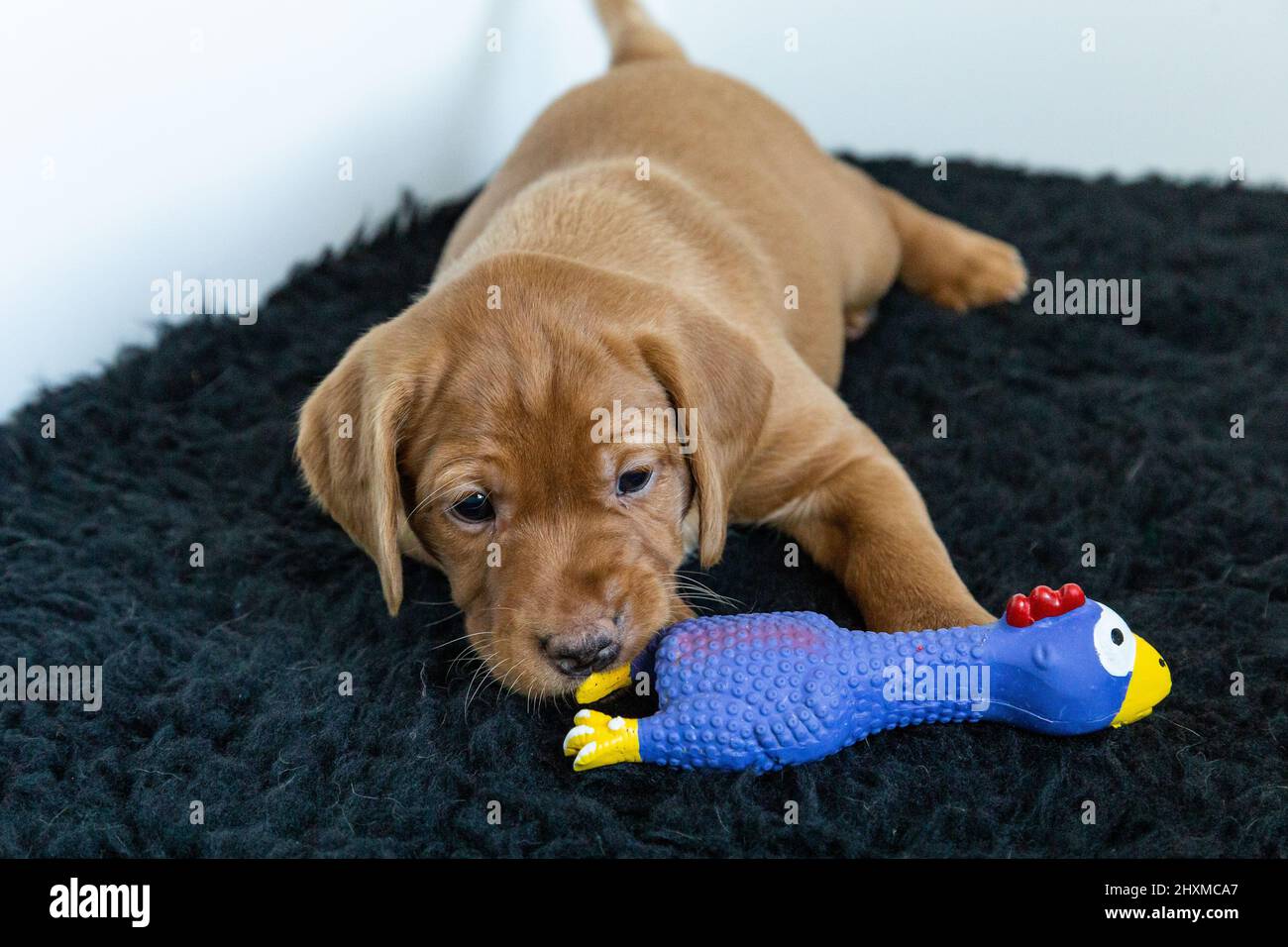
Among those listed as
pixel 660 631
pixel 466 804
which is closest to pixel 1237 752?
pixel 660 631

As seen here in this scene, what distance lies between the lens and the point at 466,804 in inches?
106

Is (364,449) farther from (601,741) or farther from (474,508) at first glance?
(601,741)

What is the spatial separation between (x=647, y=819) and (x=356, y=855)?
56 cm

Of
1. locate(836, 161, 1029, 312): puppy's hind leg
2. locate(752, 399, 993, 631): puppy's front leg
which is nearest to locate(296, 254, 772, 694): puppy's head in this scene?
locate(752, 399, 993, 631): puppy's front leg

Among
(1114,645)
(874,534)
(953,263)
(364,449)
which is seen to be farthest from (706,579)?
(953,263)

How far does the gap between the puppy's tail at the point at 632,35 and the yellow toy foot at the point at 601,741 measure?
328 centimetres

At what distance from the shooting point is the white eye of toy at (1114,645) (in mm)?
2570

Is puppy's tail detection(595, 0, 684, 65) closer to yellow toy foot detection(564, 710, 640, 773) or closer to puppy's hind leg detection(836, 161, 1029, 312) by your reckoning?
puppy's hind leg detection(836, 161, 1029, 312)

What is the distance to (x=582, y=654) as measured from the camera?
8.77 feet

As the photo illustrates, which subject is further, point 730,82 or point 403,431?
point 730,82

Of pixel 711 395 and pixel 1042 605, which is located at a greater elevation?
pixel 711 395

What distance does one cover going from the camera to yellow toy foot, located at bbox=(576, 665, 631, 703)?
279cm

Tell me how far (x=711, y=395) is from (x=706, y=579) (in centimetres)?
57

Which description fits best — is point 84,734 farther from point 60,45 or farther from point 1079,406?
point 1079,406
